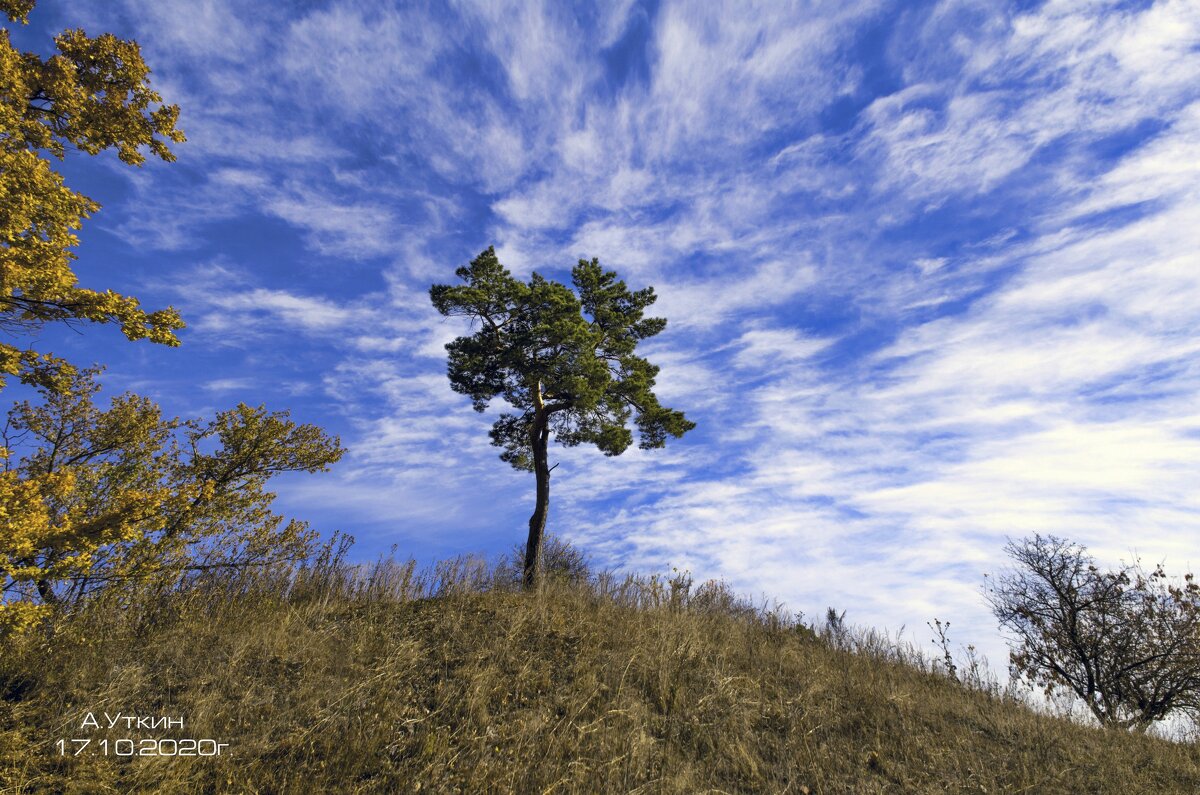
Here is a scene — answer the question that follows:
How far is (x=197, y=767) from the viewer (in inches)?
249

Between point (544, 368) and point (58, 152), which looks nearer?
point (58, 152)

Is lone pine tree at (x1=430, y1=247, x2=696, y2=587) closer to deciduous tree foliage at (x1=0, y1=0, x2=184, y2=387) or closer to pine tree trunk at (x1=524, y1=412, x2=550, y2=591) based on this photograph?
pine tree trunk at (x1=524, y1=412, x2=550, y2=591)

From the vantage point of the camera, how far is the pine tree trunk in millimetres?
17422

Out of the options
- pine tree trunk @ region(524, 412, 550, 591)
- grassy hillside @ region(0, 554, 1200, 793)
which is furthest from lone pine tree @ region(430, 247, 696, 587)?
grassy hillside @ region(0, 554, 1200, 793)

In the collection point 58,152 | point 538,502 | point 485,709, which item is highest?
point 58,152

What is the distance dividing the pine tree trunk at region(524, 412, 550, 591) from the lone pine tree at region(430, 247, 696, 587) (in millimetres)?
33

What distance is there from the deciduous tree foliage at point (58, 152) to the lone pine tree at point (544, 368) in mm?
8902

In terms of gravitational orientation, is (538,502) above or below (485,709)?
above

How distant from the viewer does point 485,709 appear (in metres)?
7.88

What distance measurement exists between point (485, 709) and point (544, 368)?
12144mm

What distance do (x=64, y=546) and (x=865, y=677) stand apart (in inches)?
567

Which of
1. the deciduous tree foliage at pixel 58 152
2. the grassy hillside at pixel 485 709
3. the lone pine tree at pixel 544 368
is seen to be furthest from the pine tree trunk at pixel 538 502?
the deciduous tree foliage at pixel 58 152

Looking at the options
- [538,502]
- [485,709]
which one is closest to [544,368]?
[538,502]

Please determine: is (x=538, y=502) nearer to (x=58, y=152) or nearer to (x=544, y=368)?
(x=544, y=368)
